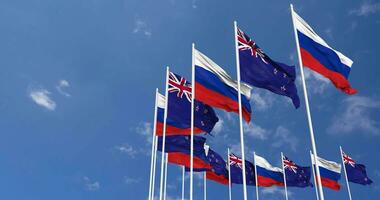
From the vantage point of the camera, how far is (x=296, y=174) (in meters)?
37.6

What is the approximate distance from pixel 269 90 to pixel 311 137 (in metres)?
3.63

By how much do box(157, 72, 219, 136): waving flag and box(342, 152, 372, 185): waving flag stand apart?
22.5 m

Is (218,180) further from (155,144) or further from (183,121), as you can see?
(183,121)

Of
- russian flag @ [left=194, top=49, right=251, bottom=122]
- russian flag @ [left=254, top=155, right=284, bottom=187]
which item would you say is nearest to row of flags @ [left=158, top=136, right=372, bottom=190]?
russian flag @ [left=254, top=155, right=284, bottom=187]

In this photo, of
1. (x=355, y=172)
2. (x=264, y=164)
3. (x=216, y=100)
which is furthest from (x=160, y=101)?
(x=355, y=172)

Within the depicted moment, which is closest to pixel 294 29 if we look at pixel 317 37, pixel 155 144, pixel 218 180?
pixel 317 37

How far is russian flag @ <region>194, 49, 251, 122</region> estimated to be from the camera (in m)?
18.9

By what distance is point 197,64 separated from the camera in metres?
19.9

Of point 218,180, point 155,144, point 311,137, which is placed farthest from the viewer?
point 218,180

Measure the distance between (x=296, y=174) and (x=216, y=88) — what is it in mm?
21666

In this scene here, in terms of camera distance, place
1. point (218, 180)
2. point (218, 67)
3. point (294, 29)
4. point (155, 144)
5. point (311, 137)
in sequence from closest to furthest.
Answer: point (311, 137)
point (294, 29)
point (218, 67)
point (155, 144)
point (218, 180)

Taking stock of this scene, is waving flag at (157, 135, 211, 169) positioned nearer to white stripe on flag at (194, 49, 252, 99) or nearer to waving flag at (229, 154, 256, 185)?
white stripe on flag at (194, 49, 252, 99)

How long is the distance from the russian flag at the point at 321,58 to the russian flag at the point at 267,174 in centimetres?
1930

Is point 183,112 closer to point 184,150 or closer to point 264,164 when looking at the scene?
point 184,150
